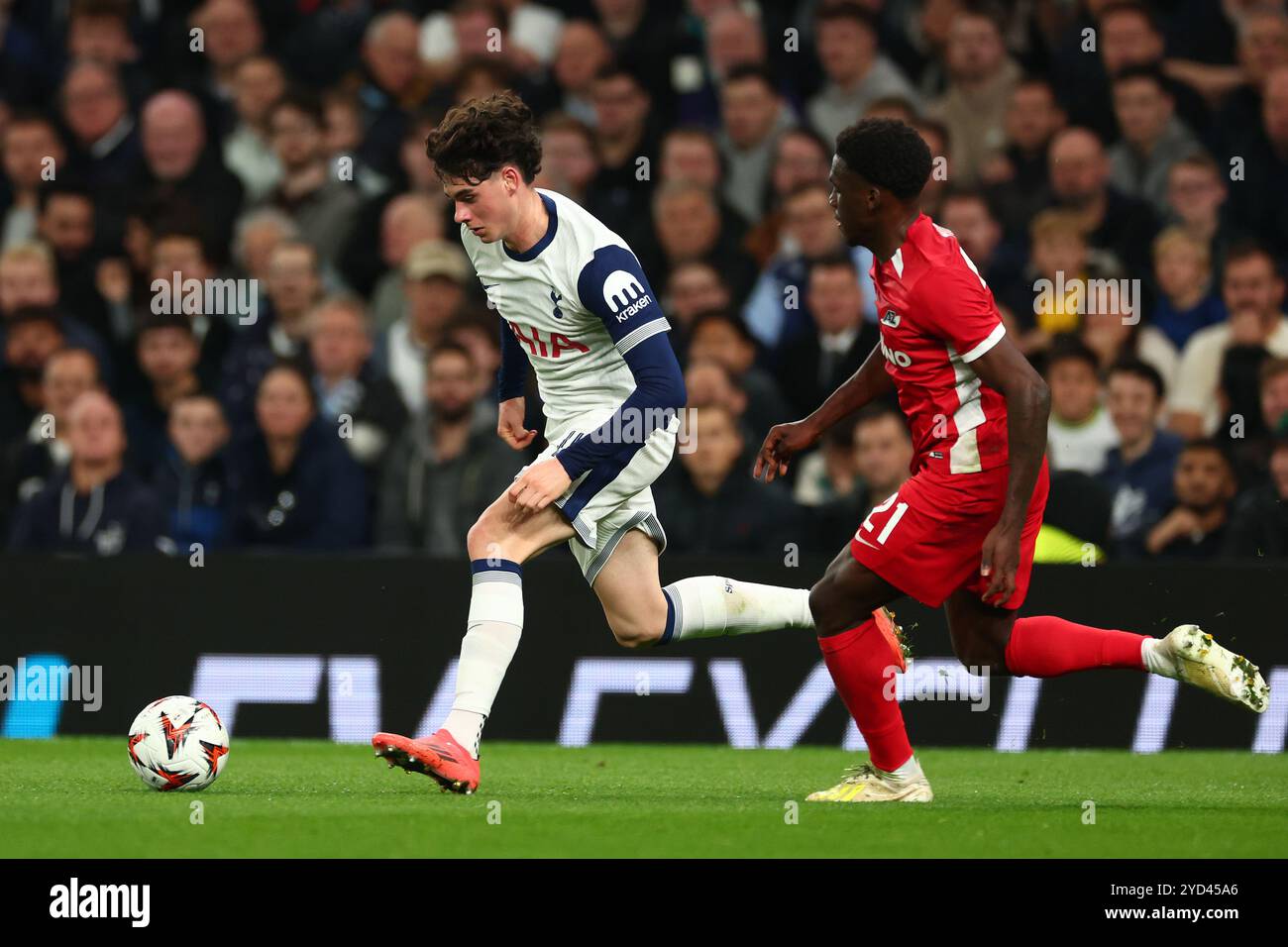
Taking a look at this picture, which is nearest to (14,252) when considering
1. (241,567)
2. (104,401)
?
(104,401)

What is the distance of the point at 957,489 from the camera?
6.22m

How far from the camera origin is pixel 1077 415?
1002 centimetres

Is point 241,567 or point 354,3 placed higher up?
point 354,3

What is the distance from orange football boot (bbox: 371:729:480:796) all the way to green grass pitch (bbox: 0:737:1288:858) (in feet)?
0.26

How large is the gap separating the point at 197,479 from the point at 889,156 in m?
5.51

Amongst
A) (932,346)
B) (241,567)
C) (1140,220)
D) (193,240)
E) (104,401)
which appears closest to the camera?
(932,346)

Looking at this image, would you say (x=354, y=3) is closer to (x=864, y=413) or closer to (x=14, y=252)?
(x=14, y=252)

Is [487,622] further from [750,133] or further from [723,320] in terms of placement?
[750,133]

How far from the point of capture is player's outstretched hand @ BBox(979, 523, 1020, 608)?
5996 millimetres

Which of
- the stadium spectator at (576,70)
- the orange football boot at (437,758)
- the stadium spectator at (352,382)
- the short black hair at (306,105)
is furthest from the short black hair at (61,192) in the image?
the orange football boot at (437,758)

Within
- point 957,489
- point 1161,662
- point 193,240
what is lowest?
point 1161,662

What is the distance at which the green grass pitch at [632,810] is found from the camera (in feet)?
17.5

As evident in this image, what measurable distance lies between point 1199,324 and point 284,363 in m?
4.81

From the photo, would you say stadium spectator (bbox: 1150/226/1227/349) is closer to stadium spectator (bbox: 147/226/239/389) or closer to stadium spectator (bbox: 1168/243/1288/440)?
stadium spectator (bbox: 1168/243/1288/440)
